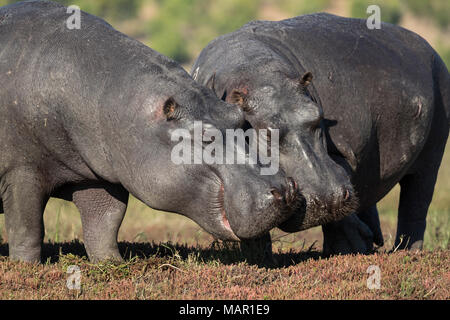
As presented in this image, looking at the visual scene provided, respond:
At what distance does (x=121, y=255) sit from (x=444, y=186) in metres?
12.3

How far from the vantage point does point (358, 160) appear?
760cm

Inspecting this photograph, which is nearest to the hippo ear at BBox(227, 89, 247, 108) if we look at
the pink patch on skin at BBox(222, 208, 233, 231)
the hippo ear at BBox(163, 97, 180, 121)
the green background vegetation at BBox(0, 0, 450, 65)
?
the hippo ear at BBox(163, 97, 180, 121)

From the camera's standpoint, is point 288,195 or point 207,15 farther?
point 207,15

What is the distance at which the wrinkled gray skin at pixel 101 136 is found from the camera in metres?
5.61

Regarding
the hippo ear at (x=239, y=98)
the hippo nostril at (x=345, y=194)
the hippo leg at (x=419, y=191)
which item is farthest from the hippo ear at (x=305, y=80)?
the hippo leg at (x=419, y=191)

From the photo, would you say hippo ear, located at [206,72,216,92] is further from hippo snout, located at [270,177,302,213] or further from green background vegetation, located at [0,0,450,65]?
green background vegetation, located at [0,0,450,65]

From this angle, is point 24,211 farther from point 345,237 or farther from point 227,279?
point 345,237

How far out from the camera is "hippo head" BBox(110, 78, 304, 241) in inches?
215

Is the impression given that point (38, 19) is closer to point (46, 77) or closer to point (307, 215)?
point (46, 77)

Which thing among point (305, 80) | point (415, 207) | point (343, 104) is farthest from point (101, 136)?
point (415, 207)

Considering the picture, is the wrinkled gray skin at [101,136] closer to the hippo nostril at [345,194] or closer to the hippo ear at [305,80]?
the hippo nostril at [345,194]

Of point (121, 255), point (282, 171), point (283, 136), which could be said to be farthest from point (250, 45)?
point (121, 255)

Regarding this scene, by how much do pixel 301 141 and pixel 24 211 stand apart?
2.29 meters

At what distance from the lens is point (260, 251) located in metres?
7.37
